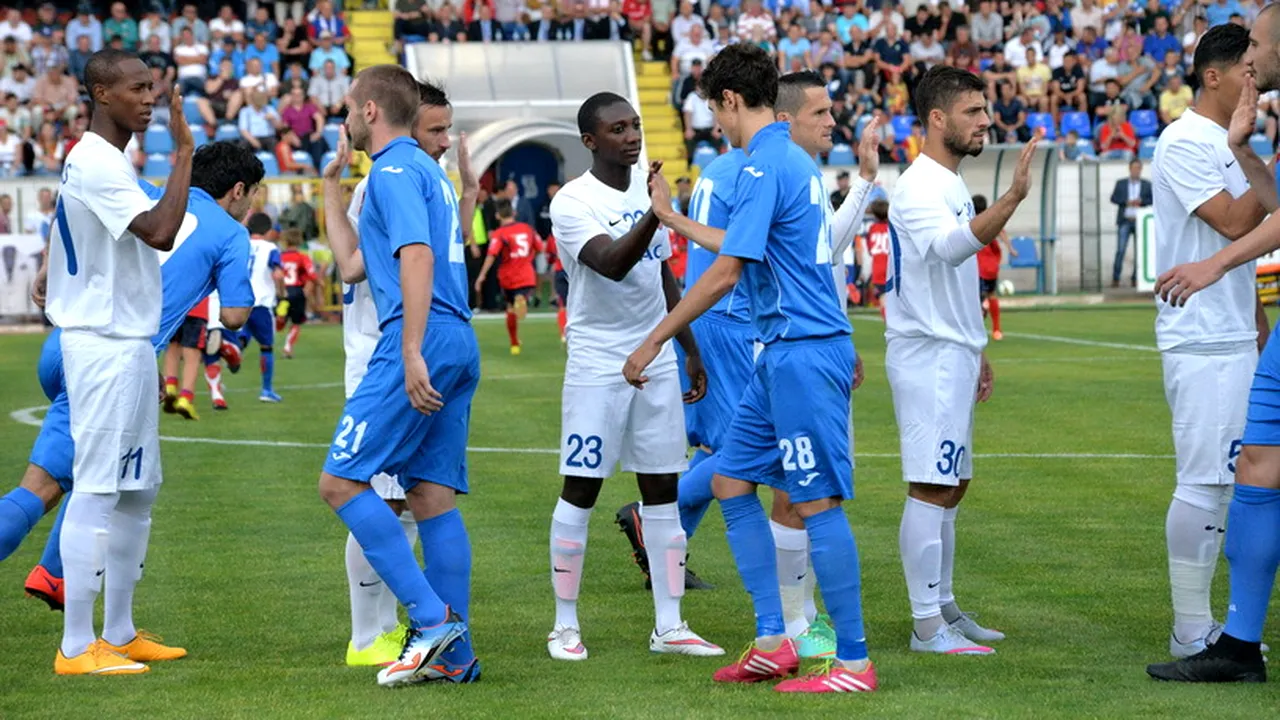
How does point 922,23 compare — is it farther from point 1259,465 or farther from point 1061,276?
point 1259,465

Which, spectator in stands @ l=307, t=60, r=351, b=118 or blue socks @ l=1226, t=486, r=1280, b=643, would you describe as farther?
spectator in stands @ l=307, t=60, r=351, b=118

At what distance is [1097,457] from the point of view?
13.0 metres

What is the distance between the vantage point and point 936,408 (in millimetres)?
7145

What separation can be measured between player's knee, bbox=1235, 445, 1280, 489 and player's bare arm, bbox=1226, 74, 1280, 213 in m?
0.95

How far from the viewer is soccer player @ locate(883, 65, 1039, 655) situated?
7.14 metres

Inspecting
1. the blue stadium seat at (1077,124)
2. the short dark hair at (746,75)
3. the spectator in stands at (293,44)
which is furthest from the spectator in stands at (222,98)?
the short dark hair at (746,75)

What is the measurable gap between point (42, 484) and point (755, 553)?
110 inches

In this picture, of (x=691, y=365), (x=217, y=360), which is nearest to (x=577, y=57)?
(x=217, y=360)

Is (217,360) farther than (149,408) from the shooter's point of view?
Yes

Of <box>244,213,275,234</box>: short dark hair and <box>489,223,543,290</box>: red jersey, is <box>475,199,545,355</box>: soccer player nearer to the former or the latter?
<box>489,223,543,290</box>: red jersey

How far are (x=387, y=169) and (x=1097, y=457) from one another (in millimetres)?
7749

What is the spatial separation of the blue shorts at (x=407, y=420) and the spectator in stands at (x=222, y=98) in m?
29.2

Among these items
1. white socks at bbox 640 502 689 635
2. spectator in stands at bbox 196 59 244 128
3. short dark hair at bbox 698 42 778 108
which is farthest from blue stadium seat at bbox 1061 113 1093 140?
short dark hair at bbox 698 42 778 108

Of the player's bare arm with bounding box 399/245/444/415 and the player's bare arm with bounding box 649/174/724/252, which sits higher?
the player's bare arm with bounding box 649/174/724/252
